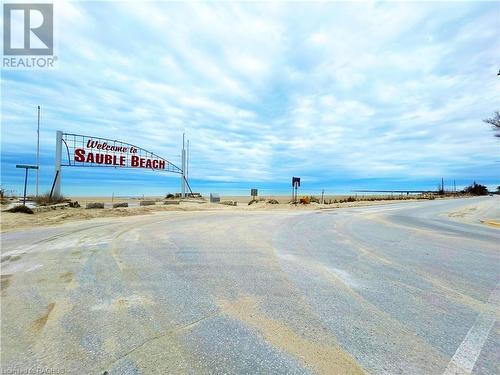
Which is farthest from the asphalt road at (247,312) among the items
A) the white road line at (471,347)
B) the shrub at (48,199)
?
the shrub at (48,199)

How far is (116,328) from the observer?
10.8 ft

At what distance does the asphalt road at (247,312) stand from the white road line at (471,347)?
12 mm

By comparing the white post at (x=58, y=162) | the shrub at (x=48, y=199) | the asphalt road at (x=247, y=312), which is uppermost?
the white post at (x=58, y=162)

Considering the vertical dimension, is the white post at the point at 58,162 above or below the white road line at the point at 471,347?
above

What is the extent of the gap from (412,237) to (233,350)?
31.7ft

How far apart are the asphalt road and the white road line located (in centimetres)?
1

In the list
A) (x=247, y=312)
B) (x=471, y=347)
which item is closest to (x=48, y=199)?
(x=247, y=312)

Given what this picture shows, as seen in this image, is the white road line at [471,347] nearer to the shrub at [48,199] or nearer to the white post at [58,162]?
the shrub at [48,199]

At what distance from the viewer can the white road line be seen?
2.66 metres

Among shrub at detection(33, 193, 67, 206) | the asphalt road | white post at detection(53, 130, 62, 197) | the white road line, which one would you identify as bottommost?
the white road line

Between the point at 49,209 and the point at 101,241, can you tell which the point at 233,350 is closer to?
the point at 101,241

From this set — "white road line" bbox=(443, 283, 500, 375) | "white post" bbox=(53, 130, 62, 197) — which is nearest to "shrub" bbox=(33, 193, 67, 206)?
"white post" bbox=(53, 130, 62, 197)

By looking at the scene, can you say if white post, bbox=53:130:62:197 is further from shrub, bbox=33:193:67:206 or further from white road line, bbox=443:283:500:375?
white road line, bbox=443:283:500:375

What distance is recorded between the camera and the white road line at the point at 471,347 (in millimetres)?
2664
